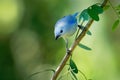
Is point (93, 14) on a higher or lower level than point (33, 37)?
higher

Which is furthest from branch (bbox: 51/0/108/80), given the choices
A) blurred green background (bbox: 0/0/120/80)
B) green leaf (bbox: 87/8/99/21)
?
blurred green background (bbox: 0/0/120/80)

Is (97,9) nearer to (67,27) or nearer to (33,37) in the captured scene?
(67,27)

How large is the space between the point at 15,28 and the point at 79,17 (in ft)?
10.2

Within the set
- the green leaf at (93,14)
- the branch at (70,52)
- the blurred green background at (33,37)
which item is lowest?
the blurred green background at (33,37)

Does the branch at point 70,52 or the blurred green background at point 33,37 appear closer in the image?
the branch at point 70,52

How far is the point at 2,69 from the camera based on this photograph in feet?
12.3

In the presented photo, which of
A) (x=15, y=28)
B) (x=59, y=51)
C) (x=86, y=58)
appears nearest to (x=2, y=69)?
(x=15, y=28)

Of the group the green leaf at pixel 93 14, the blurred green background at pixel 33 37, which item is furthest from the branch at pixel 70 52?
the blurred green background at pixel 33 37

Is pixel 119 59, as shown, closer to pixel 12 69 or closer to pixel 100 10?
pixel 12 69

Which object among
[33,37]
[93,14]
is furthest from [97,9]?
[33,37]

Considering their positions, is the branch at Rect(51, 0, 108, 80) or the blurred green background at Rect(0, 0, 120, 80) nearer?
the branch at Rect(51, 0, 108, 80)

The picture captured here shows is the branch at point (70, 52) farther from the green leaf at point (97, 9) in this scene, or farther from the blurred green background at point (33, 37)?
the blurred green background at point (33, 37)

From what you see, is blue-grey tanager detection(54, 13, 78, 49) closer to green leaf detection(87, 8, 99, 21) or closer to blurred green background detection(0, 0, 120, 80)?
green leaf detection(87, 8, 99, 21)

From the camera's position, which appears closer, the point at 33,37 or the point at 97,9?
the point at 97,9
